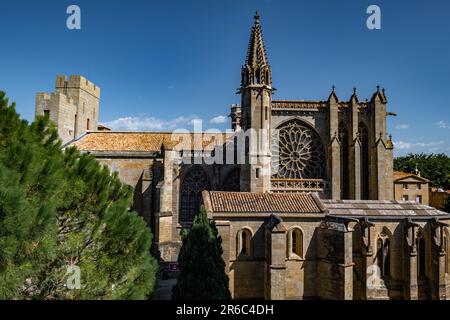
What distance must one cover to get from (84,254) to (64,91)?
91.5ft

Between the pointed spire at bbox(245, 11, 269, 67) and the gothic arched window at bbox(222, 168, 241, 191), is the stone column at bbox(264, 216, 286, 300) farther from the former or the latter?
the pointed spire at bbox(245, 11, 269, 67)

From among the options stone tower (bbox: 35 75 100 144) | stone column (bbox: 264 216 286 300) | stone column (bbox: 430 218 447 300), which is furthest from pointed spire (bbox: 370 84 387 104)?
stone tower (bbox: 35 75 100 144)

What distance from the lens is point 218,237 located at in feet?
58.5

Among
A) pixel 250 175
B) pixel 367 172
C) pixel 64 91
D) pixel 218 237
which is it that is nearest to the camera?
pixel 218 237

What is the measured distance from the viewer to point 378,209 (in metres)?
21.2

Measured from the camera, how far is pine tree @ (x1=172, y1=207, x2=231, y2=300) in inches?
606

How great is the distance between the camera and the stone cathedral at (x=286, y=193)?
18.9 meters

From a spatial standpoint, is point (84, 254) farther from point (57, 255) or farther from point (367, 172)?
point (367, 172)

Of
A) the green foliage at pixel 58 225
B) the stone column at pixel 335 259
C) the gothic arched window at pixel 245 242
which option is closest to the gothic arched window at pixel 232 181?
the gothic arched window at pixel 245 242

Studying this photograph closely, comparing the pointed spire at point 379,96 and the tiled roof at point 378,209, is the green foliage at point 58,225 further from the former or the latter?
the pointed spire at point 379,96

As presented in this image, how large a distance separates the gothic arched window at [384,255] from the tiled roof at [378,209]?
1.55m

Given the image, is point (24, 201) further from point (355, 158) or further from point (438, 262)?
point (355, 158)
